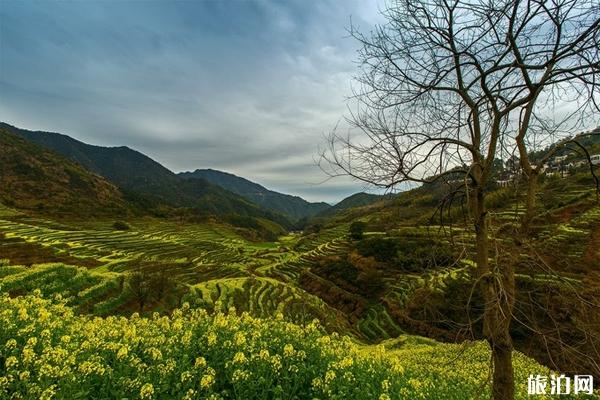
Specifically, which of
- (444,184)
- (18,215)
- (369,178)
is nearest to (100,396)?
(369,178)

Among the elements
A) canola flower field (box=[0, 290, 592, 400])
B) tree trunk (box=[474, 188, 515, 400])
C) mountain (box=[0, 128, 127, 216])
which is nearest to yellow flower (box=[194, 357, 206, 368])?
canola flower field (box=[0, 290, 592, 400])

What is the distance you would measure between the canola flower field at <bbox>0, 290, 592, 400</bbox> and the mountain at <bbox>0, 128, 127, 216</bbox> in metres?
146

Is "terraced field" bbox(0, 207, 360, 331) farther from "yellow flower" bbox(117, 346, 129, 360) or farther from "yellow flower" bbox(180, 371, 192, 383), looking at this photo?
"yellow flower" bbox(180, 371, 192, 383)

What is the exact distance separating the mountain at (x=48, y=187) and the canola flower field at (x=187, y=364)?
→ 478ft

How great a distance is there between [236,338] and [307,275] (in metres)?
66.1

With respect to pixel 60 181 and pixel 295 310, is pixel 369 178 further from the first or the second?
pixel 60 181

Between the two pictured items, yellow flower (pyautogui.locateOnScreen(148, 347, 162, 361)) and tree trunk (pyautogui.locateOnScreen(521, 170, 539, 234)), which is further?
tree trunk (pyautogui.locateOnScreen(521, 170, 539, 234))

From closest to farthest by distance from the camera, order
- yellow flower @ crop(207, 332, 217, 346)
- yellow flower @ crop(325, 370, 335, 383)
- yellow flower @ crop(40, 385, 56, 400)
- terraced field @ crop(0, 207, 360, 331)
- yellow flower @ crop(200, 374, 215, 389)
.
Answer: yellow flower @ crop(40, 385, 56, 400)
yellow flower @ crop(200, 374, 215, 389)
yellow flower @ crop(325, 370, 335, 383)
yellow flower @ crop(207, 332, 217, 346)
terraced field @ crop(0, 207, 360, 331)

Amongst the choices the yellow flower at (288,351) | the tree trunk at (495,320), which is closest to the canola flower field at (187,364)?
the yellow flower at (288,351)

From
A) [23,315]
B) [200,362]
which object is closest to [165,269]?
[23,315]

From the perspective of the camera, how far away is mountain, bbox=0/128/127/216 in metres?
135

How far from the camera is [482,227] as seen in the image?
5.01m

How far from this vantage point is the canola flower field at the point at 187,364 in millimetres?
4098

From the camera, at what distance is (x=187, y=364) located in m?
4.77
